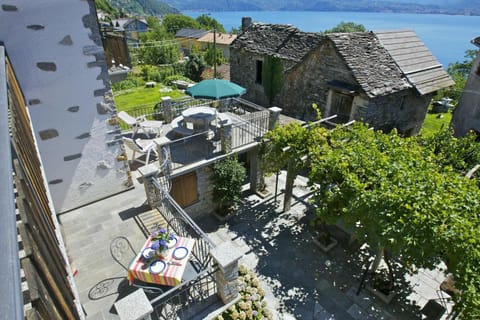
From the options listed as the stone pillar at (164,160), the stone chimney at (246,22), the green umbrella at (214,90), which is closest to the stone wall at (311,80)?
the green umbrella at (214,90)

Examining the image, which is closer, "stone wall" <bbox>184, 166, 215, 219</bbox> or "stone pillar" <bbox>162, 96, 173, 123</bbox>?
"stone wall" <bbox>184, 166, 215, 219</bbox>

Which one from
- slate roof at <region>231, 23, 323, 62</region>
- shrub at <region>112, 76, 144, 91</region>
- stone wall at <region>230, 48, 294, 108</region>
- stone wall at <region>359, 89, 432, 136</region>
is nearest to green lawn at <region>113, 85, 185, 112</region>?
shrub at <region>112, 76, 144, 91</region>

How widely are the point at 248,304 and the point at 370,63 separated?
11.3 meters

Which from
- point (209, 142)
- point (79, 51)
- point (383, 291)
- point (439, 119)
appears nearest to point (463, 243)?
point (383, 291)

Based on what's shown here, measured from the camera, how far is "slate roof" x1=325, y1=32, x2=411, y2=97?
1180 centimetres

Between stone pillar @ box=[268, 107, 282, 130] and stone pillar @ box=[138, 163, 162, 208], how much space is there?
508cm

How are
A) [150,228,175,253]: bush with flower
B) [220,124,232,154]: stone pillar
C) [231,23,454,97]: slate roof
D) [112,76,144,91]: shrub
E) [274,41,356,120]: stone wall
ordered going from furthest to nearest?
1. [112,76,144,91]: shrub
2. [274,41,356,120]: stone wall
3. [231,23,454,97]: slate roof
4. [220,124,232,154]: stone pillar
5. [150,228,175,253]: bush with flower

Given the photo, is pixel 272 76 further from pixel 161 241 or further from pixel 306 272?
pixel 161 241

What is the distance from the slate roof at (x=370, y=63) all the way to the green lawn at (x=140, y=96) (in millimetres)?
12894

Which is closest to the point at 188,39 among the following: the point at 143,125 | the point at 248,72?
the point at 248,72

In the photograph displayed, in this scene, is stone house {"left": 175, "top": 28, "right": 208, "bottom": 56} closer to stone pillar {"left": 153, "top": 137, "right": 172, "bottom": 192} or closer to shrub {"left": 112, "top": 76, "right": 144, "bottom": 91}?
shrub {"left": 112, "top": 76, "right": 144, "bottom": 91}

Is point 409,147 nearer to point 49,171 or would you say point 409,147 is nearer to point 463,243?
point 463,243

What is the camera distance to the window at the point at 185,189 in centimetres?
965

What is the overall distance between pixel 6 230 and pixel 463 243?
6960 mm
